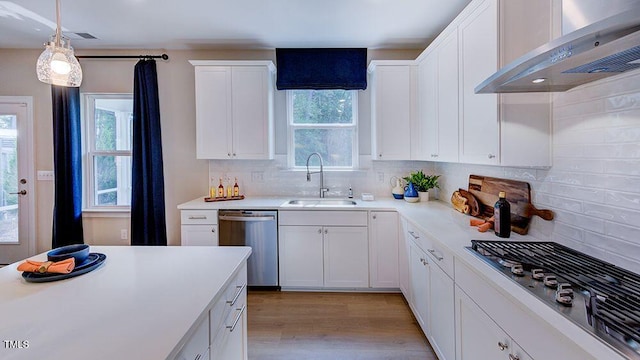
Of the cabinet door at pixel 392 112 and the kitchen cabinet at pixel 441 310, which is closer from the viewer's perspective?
the kitchen cabinet at pixel 441 310

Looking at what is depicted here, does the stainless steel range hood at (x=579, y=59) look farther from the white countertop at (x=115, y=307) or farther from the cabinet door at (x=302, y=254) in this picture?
the cabinet door at (x=302, y=254)

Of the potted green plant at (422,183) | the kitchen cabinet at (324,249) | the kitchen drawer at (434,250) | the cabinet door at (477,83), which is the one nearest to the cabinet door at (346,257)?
the kitchen cabinet at (324,249)

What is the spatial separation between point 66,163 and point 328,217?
121 inches

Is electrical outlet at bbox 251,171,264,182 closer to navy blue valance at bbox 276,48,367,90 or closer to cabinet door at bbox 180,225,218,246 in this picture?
cabinet door at bbox 180,225,218,246

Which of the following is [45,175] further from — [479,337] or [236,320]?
[479,337]

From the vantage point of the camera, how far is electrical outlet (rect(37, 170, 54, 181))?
3605 millimetres

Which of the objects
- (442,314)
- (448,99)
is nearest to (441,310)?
(442,314)

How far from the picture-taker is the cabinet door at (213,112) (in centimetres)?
330

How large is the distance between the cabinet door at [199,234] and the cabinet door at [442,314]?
2.09 m

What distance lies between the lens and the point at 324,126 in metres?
3.64

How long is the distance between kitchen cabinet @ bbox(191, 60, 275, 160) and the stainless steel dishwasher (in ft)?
2.35

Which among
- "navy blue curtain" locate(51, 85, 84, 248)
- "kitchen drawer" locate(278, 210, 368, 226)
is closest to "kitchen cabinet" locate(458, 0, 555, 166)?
"kitchen drawer" locate(278, 210, 368, 226)

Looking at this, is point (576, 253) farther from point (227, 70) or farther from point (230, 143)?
point (227, 70)

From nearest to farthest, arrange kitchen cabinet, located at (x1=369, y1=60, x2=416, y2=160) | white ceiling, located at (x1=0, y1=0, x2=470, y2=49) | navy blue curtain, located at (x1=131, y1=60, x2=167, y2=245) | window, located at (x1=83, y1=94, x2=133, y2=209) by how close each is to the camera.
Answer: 1. white ceiling, located at (x1=0, y1=0, x2=470, y2=49)
2. kitchen cabinet, located at (x1=369, y1=60, x2=416, y2=160)
3. navy blue curtain, located at (x1=131, y1=60, x2=167, y2=245)
4. window, located at (x1=83, y1=94, x2=133, y2=209)
